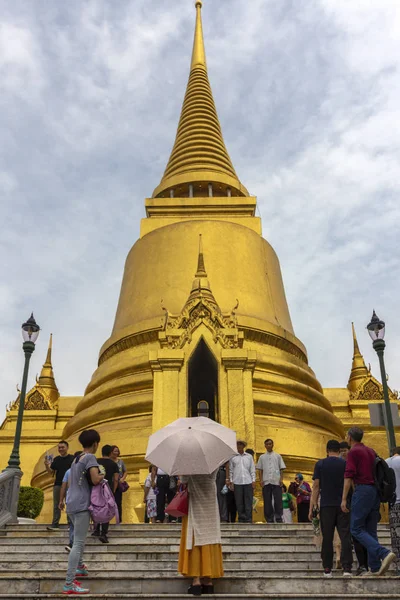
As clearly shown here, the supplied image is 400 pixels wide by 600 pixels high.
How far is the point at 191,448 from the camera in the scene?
5637mm

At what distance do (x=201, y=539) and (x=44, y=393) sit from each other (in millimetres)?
17911

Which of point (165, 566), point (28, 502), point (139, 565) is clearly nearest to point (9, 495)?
point (28, 502)

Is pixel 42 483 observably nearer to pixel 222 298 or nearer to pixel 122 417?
pixel 122 417

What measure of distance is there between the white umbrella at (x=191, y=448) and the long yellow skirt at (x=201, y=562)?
0.67 m

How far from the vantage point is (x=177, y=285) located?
1889 centimetres

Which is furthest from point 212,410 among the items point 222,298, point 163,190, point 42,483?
point 163,190

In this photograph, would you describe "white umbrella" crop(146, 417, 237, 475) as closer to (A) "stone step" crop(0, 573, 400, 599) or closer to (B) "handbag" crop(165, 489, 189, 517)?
(B) "handbag" crop(165, 489, 189, 517)

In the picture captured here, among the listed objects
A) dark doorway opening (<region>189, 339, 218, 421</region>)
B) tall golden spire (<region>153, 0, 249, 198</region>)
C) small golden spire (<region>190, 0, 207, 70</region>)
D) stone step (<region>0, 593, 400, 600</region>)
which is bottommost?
stone step (<region>0, 593, 400, 600</region>)

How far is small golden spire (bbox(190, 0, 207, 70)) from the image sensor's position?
3169cm

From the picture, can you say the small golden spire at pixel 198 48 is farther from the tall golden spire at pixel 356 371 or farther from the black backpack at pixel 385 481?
the black backpack at pixel 385 481

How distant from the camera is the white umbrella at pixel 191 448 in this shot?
5555mm

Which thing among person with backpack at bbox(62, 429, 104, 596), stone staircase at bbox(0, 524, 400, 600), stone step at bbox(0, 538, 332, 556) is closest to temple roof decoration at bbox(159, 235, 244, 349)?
stone staircase at bbox(0, 524, 400, 600)

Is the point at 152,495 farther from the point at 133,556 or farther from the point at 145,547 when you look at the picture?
the point at 133,556

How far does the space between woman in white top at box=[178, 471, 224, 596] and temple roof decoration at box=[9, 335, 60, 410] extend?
17.0 meters
